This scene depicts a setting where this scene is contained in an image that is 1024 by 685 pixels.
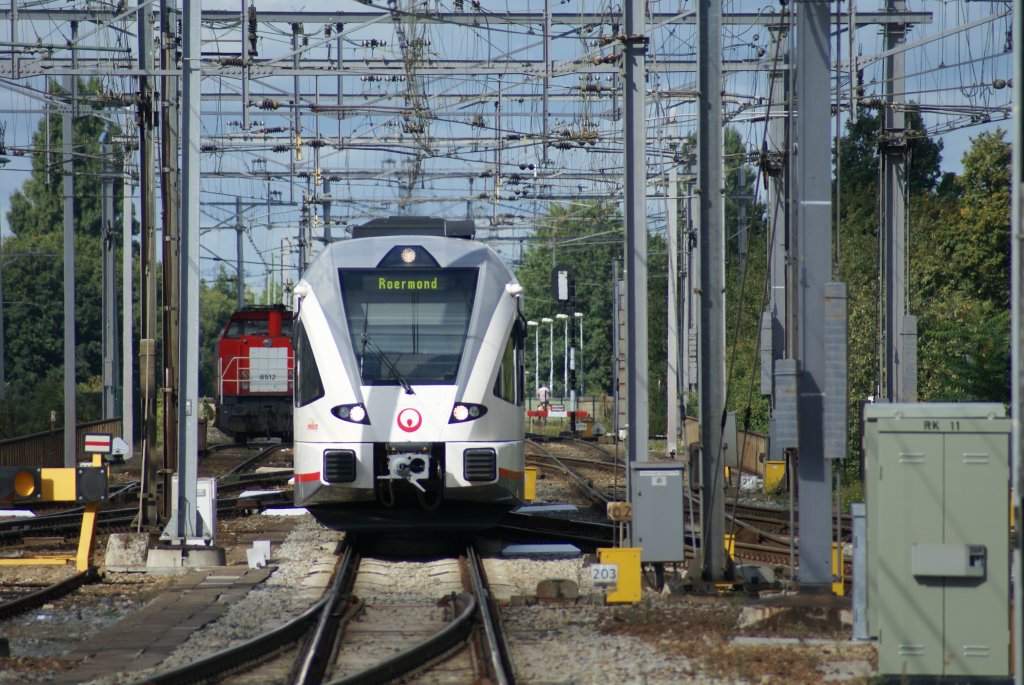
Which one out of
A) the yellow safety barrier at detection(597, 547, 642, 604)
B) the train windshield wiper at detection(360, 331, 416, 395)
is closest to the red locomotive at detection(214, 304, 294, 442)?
the train windshield wiper at detection(360, 331, 416, 395)

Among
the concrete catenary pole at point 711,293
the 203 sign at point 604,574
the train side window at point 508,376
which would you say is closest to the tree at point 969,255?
the train side window at point 508,376

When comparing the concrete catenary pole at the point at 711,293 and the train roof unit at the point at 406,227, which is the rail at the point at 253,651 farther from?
the train roof unit at the point at 406,227

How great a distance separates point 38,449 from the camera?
29.9 metres

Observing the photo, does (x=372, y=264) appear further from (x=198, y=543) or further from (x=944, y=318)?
(x=944, y=318)

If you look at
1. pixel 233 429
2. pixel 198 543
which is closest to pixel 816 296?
pixel 198 543

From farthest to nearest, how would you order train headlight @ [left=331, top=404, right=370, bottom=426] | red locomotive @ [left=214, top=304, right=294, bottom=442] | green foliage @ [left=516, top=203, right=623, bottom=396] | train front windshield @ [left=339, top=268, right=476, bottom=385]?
green foliage @ [left=516, top=203, right=623, bottom=396], red locomotive @ [left=214, top=304, right=294, bottom=442], train front windshield @ [left=339, top=268, right=476, bottom=385], train headlight @ [left=331, top=404, right=370, bottom=426]

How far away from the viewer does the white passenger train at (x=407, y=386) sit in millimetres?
14938

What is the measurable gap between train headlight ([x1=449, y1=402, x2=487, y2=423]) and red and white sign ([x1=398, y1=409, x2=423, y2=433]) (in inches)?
13.6

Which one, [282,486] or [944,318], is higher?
[944,318]

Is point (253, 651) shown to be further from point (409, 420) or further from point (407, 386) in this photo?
point (407, 386)

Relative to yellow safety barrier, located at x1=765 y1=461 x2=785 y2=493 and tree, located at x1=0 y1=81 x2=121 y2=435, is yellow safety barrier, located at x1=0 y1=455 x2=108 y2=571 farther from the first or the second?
tree, located at x1=0 y1=81 x2=121 y2=435

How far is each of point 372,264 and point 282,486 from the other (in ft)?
41.5

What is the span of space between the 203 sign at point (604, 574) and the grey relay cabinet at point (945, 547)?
3.82 metres

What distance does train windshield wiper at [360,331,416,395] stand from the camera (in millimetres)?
15078
